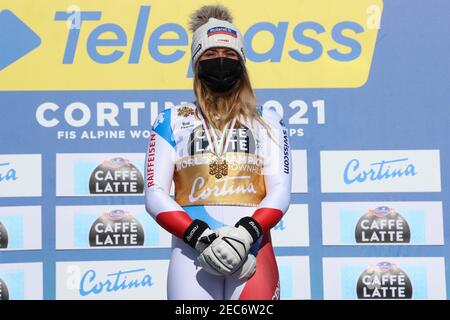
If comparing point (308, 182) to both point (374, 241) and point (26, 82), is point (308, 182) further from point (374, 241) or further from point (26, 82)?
point (26, 82)

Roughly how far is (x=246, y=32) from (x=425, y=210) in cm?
116

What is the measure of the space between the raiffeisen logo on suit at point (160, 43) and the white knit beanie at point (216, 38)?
42.5 inches

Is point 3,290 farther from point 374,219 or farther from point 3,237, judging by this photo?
point 374,219

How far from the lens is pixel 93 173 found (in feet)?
12.1

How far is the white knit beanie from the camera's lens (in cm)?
258

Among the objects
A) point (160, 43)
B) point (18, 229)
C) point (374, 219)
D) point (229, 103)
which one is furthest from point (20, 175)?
point (374, 219)

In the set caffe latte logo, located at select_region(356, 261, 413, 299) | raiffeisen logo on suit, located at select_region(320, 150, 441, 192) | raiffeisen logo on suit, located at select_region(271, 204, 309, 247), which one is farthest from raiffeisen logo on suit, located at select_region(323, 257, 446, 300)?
raiffeisen logo on suit, located at select_region(320, 150, 441, 192)

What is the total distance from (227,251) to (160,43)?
66.4 inches

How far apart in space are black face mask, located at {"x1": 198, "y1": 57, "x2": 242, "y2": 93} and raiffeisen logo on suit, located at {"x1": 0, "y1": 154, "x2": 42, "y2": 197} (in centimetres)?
138

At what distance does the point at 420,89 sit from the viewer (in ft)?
12.3

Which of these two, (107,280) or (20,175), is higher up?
(20,175)

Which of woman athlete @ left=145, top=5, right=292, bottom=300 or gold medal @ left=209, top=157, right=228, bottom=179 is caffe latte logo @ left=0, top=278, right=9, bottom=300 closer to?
woman athlete @ left=145, top=5, right=292, bottom=300

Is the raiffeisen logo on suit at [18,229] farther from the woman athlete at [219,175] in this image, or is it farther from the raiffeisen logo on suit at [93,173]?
the woman athlete at [219,175]

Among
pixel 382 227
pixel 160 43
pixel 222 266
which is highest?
pixel 160 43
